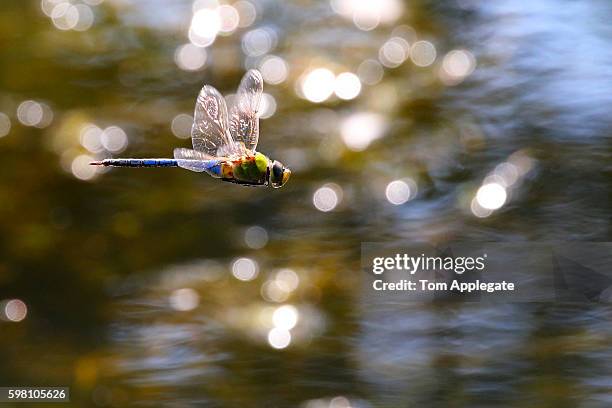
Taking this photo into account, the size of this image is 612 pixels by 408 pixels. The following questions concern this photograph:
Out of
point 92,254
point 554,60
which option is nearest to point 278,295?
point 92,254

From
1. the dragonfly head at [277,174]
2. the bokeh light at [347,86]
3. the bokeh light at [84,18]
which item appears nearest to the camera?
the dragonfly head at [277,174]

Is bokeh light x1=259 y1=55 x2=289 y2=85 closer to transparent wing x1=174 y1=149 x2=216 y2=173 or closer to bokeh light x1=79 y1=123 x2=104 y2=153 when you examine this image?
bokeh light x1=79 y1=123 x2=104 y2=153

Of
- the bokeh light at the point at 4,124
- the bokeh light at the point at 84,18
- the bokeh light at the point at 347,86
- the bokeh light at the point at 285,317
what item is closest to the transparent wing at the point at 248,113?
the bokeh light at the point at 285,317

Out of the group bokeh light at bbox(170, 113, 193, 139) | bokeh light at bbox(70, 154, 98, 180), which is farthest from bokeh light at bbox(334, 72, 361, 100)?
bokeh light at bbox(70, 154, 98, 180)

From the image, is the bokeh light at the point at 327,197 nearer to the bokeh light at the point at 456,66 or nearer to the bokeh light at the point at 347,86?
the bokeh light at the point at 347,86

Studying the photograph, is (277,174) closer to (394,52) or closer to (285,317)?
(285,317)

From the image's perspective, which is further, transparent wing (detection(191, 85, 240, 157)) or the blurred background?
the blurred background

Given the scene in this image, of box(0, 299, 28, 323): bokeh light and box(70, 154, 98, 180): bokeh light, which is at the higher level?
box(70, 154, 98, 180): bokeh light

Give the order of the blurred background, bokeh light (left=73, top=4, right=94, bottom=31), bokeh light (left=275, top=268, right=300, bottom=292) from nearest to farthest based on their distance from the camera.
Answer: the blurred background → bokeh light (left=275, top=268, right=300, bottom=292) → bokeh light (left=73, top=4, right=94, bottom=31)

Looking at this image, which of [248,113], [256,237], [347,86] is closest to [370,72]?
[347,86]
